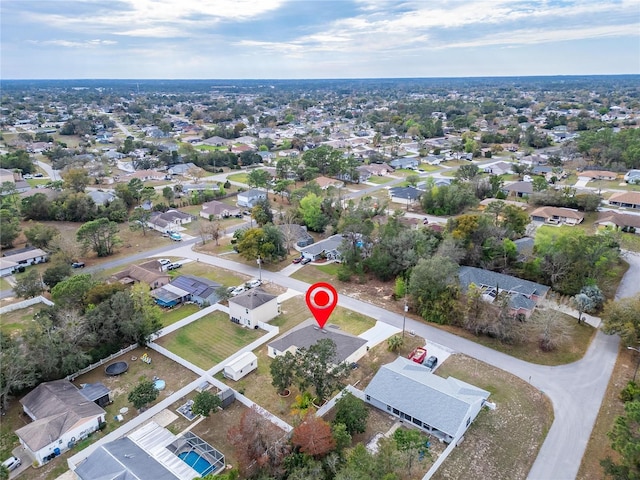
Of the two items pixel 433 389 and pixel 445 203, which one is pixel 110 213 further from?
pixel 433 389

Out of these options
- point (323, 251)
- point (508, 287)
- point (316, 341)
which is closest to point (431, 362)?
point (316, 341)

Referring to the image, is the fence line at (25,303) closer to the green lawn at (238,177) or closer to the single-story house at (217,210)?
the single-story house at (217,210)

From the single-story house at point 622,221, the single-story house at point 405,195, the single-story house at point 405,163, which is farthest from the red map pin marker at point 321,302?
the single-story house at point 405,163

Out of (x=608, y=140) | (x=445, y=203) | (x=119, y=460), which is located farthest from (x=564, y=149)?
(x=119, y=460)

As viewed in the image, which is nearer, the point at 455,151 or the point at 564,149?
the point at 564,149

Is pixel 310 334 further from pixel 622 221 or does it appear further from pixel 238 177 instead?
pixel 238 177
